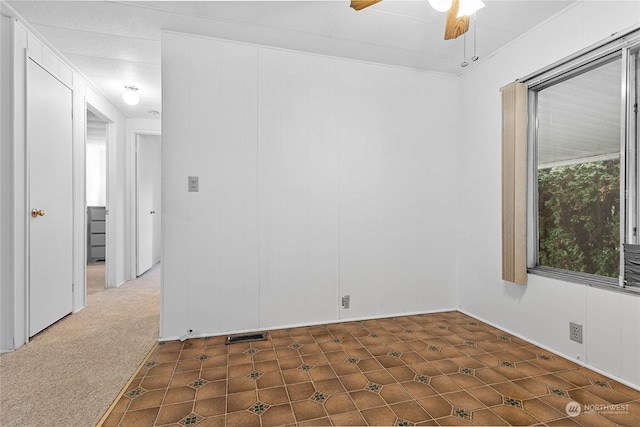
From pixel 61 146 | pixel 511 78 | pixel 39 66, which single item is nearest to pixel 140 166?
pixel 61 146

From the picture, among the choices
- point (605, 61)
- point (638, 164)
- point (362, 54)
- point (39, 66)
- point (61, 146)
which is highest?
point (362, 54)

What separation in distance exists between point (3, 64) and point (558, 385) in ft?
14.7

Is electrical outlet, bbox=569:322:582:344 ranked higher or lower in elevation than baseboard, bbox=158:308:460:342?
higher

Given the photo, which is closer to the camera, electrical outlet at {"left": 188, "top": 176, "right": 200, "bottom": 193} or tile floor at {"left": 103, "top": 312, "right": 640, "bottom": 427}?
tile floor at {"left": 103, "top": 312, "right": 640, "bottom": 427}

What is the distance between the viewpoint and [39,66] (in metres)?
2.76

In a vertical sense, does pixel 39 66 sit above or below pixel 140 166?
above

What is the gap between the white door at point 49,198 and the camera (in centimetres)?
268

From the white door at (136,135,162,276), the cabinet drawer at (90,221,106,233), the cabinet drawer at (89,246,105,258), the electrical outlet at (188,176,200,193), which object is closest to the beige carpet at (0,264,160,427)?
the electrical outlet at (188,176,200,193)

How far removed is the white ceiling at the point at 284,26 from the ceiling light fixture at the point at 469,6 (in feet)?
2.68

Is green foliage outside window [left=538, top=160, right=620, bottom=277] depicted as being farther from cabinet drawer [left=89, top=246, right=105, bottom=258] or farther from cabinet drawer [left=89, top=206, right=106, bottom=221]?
cabinet drawer [left=89, top=206, right=106, bottom=221]

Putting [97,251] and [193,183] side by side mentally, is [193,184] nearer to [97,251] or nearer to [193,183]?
[193,183]

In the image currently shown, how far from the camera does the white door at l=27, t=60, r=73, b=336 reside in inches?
105

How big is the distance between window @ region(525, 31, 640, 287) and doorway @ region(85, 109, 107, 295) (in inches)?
218

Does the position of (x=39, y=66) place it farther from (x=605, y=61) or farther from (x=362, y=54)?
(x=605, y=61)
